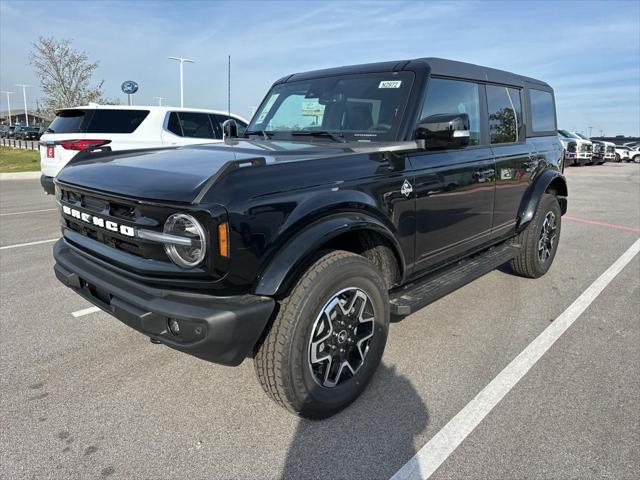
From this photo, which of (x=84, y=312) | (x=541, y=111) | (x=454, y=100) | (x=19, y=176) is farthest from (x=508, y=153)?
(x=19, y=176)

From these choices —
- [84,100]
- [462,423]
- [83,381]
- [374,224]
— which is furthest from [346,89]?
[84,100]

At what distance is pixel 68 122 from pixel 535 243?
756cm

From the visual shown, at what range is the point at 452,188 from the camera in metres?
3.48

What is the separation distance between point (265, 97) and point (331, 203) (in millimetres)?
2271

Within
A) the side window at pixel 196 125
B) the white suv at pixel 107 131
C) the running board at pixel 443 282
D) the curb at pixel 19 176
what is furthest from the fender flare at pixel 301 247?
the curb at pixel 19 176

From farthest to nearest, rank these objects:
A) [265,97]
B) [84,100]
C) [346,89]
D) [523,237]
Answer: [84,100]
[523,237]
[265,97]
[346,89]

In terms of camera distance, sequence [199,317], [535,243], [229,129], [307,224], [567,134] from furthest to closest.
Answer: [567,134]
[535,243]
[229,129]
[307,224]
[199,317]

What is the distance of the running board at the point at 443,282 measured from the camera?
3.07 metres

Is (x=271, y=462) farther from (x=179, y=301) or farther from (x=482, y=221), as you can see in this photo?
(x=482, y=221)

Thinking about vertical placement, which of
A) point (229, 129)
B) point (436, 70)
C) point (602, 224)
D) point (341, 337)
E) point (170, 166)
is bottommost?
point (602, 224)

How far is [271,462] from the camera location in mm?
2316

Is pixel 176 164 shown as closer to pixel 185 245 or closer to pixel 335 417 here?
pixel 185 245

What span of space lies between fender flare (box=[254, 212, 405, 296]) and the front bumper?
3.4 inches

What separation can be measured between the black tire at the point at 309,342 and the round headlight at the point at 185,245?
495 millimetres
